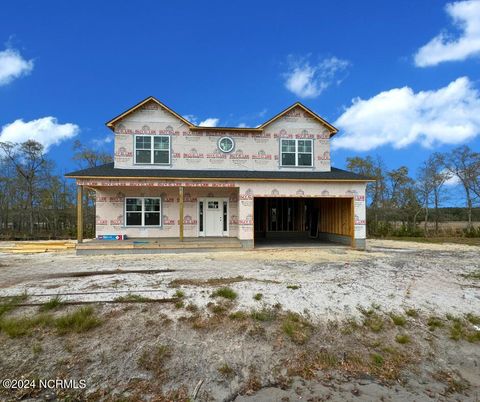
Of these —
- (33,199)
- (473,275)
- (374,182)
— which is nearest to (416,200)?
(374,182)

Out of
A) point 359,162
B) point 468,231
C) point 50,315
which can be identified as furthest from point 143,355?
point 359,162

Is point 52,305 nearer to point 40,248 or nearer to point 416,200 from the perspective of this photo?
point 40,248

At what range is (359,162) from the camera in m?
26.2

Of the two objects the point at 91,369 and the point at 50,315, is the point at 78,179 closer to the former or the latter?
the point at 50,315

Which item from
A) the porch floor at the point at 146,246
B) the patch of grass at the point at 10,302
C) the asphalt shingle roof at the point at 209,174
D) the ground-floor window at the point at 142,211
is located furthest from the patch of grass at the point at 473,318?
the ground-floor window at the point at 142,211

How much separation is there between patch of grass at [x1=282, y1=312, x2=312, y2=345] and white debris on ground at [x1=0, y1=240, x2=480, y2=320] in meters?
0.30

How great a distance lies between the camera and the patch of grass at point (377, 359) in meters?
4.15

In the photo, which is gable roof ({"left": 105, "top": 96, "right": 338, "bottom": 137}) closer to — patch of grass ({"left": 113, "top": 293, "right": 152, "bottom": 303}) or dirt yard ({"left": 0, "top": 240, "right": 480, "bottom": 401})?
dirt yard ({"left": 0, "top": 240, "right": 480, "bottom": 401})

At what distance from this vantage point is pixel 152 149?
1445 centimetres

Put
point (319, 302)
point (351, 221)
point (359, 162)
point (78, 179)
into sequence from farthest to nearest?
point (359, 162), point (351, 221), point (78, 179), point (319, 302)

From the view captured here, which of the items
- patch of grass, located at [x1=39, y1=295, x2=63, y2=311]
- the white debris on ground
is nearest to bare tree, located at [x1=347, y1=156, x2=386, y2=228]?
the white debris on ground

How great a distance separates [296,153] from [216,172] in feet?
14.5

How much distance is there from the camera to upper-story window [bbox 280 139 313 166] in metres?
15.0

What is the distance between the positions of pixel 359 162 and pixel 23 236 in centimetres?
2817
